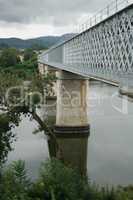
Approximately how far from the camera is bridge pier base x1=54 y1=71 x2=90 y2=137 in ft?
113

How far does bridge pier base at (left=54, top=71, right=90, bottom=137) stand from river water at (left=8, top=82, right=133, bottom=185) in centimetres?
140

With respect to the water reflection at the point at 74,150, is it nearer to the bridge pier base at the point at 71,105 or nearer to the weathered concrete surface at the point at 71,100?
the bridge pier base at the point at 71,105

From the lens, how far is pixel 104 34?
A: 18.8 meters

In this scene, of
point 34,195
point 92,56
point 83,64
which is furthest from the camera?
point 83,64

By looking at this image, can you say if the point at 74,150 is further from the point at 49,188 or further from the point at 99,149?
the point at 49,188

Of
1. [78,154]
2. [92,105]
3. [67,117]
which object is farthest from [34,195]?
[92,105]

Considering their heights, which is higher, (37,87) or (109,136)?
(37,87)

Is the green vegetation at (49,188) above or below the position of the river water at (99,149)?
above

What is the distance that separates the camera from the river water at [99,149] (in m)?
22.0

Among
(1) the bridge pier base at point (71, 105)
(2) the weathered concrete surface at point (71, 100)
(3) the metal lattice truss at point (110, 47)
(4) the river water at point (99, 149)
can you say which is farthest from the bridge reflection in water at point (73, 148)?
(3) the metal lattice truss at point (110, 47)

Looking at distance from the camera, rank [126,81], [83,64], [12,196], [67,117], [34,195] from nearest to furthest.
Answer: [12,196], [34,195], [126,81], [83,64], [67,117]

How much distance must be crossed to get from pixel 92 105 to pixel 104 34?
96.2 feet

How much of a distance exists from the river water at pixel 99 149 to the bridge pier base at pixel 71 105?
4.58ft

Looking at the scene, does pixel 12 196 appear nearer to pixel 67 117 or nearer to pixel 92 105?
pixel 67 117
